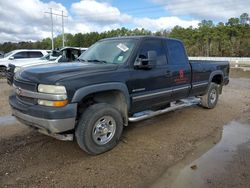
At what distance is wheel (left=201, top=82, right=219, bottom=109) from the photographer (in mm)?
7418

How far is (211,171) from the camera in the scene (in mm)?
3891

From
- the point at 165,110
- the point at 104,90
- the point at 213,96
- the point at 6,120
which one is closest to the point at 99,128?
the point at 104,90

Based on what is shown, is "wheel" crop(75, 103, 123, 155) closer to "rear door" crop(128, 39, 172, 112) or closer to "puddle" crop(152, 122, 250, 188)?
"rear door" crop(128, 39, 172, 112)

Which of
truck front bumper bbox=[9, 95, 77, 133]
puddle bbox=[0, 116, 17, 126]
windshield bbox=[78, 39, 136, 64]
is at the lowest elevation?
puddle bbox=[0, 116, 17, 126]

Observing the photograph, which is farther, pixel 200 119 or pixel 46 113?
pixel 200 119

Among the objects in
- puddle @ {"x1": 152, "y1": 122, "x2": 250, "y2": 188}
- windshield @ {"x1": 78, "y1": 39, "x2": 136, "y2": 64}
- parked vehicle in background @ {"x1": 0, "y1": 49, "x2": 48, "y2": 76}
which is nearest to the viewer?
puddle @ {"x1": 152, "y1": 122, "x2": 250, "y2": 188}

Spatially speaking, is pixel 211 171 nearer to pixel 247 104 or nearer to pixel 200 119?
pixel 200 119

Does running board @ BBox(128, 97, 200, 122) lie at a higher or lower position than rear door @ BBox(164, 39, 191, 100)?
lower

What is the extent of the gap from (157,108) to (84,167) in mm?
2436

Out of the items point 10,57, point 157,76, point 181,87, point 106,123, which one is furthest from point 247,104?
point 10,57

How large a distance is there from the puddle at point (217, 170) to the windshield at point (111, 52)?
2199mm

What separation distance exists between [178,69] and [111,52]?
1612mm

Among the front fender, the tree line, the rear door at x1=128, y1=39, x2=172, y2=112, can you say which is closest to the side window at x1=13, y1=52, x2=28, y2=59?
the rear door at x1=128, y1=39, x2=172, y2=112

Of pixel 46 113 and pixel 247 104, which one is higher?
pixel 46 113
